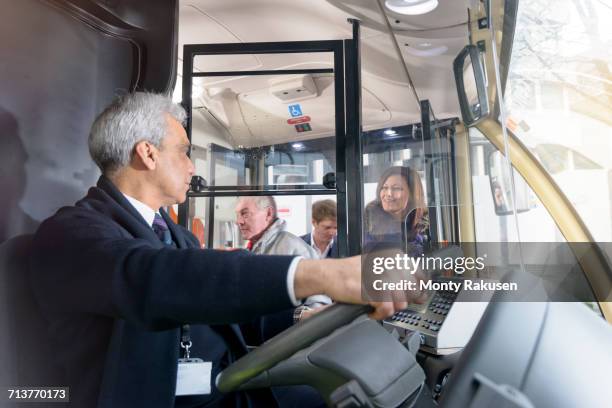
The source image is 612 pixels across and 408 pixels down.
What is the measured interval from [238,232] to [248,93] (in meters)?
0.65

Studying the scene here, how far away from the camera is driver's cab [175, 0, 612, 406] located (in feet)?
1.84

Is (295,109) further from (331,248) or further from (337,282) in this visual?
(337,282)

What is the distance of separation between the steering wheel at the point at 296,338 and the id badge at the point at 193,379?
0.64 metres

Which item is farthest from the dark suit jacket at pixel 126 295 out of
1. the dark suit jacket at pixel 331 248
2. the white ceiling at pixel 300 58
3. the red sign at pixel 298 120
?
the red sign at pixel 298 120

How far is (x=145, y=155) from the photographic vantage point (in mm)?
1171

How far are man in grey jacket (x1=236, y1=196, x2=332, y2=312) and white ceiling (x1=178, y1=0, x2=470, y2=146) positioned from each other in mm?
295

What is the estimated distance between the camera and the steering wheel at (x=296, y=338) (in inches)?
20.4

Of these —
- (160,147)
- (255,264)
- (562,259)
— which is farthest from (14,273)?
(562,259)

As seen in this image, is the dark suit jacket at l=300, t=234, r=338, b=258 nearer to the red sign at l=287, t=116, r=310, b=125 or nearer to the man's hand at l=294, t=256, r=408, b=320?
the red sign at l=287, t=116, r=310, b=125

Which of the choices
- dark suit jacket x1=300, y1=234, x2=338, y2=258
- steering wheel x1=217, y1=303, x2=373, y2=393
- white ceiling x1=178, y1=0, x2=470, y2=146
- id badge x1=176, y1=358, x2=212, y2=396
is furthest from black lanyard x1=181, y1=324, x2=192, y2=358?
white ceiling x1=178, y1=0, x2=470, y2=146

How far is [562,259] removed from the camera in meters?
1.04

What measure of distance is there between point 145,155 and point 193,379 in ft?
2.00

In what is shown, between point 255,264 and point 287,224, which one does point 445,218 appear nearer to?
point 287,224

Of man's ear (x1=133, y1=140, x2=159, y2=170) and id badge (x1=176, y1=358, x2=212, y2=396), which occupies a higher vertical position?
man's ear (x1=133, y1=140, x2=159, y2=170)
